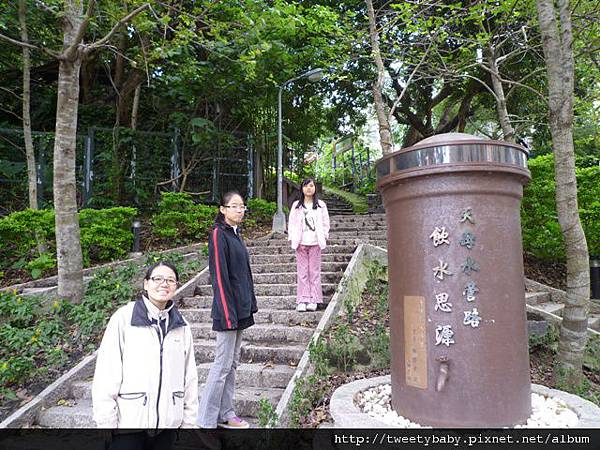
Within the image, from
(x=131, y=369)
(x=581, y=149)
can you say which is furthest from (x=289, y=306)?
(x=581, y=149)

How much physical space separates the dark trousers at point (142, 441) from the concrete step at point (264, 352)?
8.24 ft

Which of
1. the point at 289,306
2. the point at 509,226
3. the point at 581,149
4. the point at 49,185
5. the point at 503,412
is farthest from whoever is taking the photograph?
the point at 581,149

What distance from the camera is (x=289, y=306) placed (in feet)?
19.9

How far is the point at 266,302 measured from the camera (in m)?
6.18

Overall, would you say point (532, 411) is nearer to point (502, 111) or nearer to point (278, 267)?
point (278, 267)

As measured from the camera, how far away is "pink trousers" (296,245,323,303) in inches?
223

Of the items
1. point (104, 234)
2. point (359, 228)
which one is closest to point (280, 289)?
point (104, 234)

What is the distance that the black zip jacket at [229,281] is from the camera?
331 centimetres

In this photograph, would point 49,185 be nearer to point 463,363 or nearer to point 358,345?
point 358,345

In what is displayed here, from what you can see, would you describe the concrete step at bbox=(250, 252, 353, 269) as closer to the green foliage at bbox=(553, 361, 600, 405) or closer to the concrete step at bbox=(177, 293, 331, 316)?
the concrete step at bbox=(177, 293, 331, 316)

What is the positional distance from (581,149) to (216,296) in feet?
50.3

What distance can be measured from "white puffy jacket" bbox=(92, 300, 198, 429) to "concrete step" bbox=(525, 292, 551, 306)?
681 cm

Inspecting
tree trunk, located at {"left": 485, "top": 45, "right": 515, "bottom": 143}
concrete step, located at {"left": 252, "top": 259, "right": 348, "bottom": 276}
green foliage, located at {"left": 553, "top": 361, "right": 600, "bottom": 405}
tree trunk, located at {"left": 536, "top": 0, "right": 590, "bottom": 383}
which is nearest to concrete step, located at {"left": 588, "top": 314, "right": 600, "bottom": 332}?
green foliage, located at {"left": 553, "top": 361, "right": 600, "bottom": 405}

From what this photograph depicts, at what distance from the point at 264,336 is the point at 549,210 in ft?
21.6
